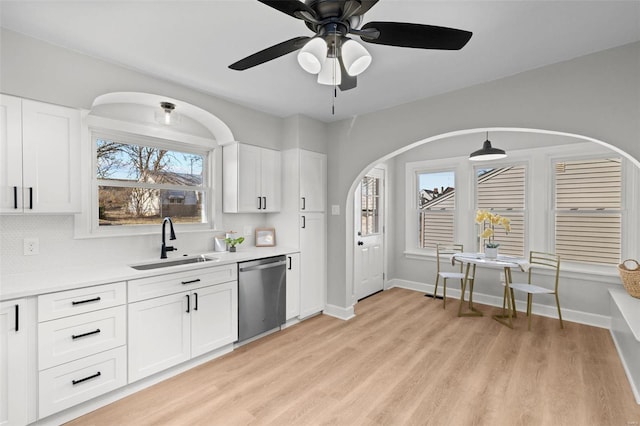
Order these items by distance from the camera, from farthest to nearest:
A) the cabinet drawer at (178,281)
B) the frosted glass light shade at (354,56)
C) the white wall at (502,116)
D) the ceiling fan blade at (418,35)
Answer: the cabinet drawer at (178,281) < the white wall at (502,116) < the frosted glass light shade at (354,56) < the ceiling fan blade at (418,35)

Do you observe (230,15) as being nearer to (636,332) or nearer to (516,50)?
(516,50)

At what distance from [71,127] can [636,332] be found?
456 centimetres

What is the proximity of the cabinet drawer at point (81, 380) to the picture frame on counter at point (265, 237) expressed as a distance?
1833 mm

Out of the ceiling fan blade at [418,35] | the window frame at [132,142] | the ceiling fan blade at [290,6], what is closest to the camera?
the ceiling fan blade at [290,6]

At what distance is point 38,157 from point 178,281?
133 centimetres

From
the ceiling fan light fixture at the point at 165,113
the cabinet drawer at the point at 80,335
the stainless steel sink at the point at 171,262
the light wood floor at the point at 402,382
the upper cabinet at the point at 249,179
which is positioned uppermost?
the ceiling fan light fixture at the point at 165,113

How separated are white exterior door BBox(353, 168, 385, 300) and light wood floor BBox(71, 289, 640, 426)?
1.19m

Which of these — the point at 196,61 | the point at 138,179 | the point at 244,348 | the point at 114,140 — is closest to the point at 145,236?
the point at 138,179

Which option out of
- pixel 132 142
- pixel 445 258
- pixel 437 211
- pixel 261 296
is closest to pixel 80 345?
pixel 261 296

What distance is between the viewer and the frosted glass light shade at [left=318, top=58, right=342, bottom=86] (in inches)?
66.9

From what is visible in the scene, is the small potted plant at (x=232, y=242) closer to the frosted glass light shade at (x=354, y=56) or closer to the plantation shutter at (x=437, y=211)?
the frosted glass light shade at (x=354, y=56)

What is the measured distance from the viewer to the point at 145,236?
287 centimetres

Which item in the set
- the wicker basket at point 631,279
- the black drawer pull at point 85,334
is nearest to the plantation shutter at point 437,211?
the wicker basket at point 631,279

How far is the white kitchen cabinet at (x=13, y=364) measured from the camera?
5.76ft
